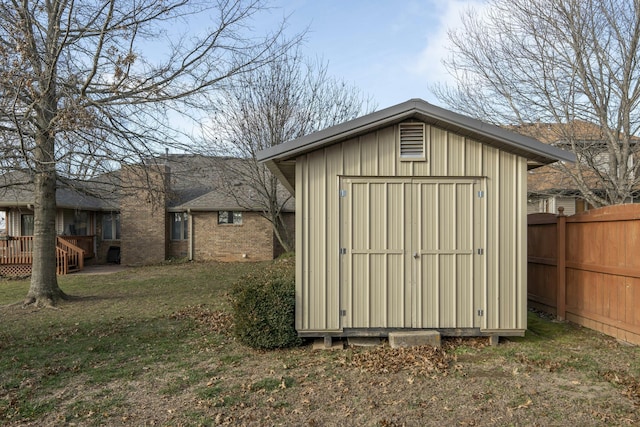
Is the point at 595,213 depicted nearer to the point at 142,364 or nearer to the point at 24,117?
the point at 142,364

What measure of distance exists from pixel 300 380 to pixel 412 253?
2.35 meters

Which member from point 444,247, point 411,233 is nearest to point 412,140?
point 411,233

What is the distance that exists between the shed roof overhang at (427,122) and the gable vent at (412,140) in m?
0.12

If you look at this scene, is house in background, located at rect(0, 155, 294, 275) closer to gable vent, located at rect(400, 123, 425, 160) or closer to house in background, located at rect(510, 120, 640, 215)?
house in background, located at rect(510, 120, 640, 215)

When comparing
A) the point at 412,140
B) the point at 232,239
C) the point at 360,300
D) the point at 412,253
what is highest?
the point at 412,140

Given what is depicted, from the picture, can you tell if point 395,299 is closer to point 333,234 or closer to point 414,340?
point 414,340

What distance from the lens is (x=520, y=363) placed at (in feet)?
17.8

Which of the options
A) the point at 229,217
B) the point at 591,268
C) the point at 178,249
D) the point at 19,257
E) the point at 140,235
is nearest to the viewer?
the point at 591,268

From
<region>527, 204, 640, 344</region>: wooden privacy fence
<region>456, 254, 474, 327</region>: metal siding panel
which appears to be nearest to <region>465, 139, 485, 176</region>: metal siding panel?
<region>456, 254, 474, 327</region>: metal siding panel

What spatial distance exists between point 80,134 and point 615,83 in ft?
35.0

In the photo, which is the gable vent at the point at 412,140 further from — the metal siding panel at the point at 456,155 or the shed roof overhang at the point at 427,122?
the metal siding panel at the point at 456,155

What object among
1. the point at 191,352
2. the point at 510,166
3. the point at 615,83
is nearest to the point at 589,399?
the point at 510,166

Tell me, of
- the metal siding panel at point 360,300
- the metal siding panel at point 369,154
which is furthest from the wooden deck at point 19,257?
the metal siding panel at point 369,154

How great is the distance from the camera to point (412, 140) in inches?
244
